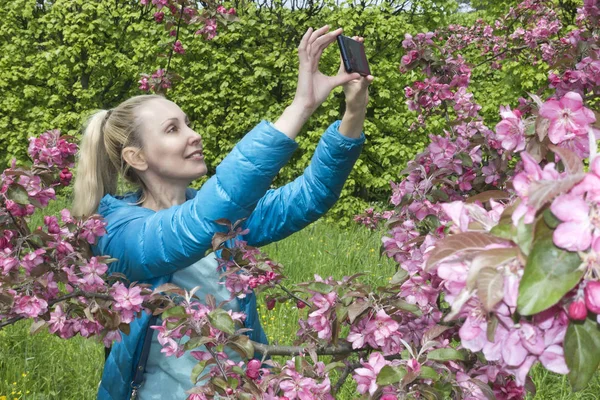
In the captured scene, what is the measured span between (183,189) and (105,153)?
0.35 m

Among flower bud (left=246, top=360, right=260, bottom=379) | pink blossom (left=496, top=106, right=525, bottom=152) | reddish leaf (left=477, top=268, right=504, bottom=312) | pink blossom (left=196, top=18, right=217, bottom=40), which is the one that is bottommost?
flower bud (left=246, top=360, right=260, bottom=379)

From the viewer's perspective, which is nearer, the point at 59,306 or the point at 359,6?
the point at 59,306

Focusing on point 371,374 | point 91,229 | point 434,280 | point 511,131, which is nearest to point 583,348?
point 511,131

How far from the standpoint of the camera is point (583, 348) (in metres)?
0.61

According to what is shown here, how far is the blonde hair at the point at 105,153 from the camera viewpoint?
210 centimetres

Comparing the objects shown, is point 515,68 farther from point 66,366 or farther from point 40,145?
point 40,145

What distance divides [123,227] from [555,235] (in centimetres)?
152

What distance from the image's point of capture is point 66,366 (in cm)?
323

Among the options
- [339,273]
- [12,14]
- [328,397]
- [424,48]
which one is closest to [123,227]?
[328,397]

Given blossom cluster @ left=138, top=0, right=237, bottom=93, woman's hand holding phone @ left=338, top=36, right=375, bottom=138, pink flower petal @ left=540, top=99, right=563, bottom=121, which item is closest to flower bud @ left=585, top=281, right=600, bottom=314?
pink flower petal @ left=540, top=99, right=563, bottom=121

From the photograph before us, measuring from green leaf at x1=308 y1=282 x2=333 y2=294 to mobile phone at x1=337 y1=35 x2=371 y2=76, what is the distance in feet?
1.91

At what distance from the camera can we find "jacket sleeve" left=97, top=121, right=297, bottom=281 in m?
1.41

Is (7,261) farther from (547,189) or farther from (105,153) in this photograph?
(547,189)

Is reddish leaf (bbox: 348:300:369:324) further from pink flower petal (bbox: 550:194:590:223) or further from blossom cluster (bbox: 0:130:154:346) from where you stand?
pink flower petal (bbox: 550:194:590:223)
